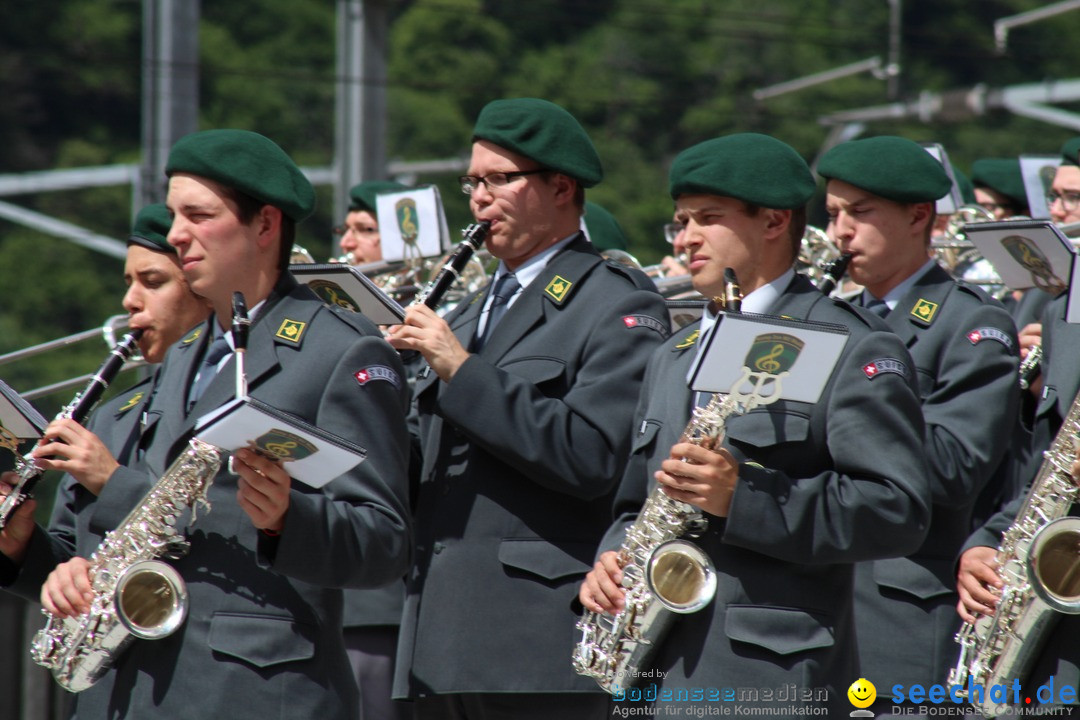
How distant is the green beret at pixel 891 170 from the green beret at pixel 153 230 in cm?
229

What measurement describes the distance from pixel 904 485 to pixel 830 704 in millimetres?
578

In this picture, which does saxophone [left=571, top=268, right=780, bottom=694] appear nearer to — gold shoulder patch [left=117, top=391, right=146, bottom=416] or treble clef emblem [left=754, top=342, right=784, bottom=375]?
treble clef emblem [left=754, top=342, right=784, bottom=375]

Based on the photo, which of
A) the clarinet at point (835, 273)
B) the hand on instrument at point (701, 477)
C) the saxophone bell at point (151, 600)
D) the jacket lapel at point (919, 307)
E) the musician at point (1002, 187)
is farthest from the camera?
the musician at point (1002, 187)

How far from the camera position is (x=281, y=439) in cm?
389

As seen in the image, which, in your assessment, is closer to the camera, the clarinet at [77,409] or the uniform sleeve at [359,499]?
the uniform sleeve at [359,499]

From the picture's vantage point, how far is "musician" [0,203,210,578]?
4.62 metres

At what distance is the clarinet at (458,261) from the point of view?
541cm

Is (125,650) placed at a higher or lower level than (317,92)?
higher

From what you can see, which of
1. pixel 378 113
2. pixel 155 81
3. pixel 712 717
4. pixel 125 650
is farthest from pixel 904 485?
pixel 378 113

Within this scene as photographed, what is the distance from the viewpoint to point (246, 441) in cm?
390

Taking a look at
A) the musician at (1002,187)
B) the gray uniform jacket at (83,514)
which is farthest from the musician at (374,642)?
the musician at (1002,187)

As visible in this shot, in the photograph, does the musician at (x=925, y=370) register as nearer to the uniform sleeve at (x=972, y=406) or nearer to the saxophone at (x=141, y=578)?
the uniform sleeve at (x=972, y=406)

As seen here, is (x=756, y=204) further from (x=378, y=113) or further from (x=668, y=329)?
(x=378, y=113)

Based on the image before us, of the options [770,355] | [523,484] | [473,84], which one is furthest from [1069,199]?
[473,84]
